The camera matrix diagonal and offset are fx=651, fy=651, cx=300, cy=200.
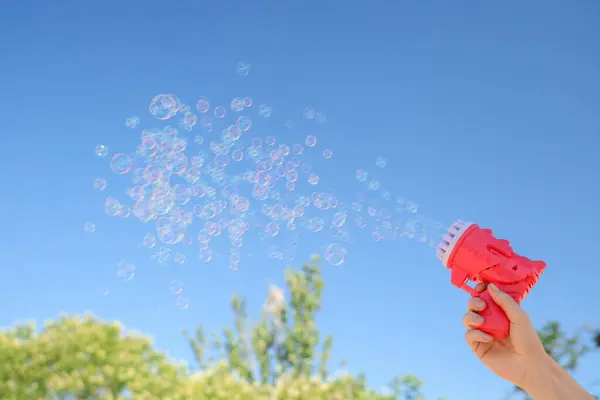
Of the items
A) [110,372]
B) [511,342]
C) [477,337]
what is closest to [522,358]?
[511,342]

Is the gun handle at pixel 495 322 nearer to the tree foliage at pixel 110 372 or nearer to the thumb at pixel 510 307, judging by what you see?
the thumb at pixel 510 307

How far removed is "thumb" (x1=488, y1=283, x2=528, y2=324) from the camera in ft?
8.56

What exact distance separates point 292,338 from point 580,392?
8.55 metres

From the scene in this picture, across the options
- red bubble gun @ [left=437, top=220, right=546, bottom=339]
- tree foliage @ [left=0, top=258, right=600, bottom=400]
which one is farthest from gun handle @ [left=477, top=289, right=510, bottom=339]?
tree foliage @ [left=0, top=258, right=600, bottom=400]

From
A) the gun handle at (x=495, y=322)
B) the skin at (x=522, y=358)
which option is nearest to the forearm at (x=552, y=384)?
the skin at (x=522, y=358)

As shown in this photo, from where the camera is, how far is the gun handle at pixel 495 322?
263 centimetres

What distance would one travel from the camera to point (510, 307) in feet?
8.55

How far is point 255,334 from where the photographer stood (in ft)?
36.2

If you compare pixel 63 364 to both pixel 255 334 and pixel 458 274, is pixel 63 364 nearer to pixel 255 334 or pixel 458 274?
pixel 255 334

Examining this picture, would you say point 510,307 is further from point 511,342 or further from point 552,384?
point 552,384

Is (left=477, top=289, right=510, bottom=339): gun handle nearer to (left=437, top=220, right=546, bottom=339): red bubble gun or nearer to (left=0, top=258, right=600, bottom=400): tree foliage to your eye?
(left=437, top=220, right=546, bottom=339): red bubble gun

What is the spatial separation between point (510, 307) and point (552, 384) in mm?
337

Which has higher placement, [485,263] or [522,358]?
[485,263]

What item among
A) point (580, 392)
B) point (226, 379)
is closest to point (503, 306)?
point (580, 392)
